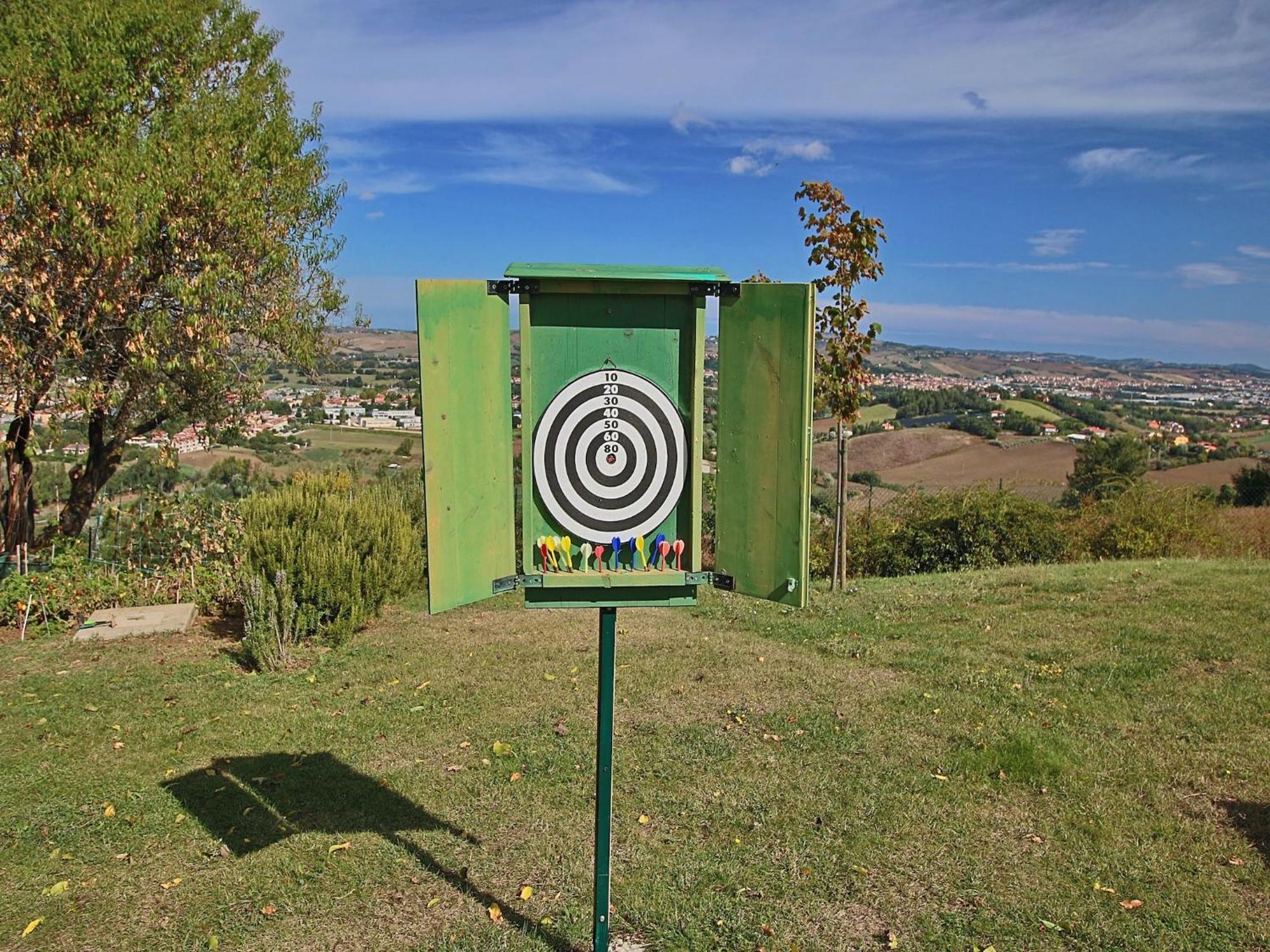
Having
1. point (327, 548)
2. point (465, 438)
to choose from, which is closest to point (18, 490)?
point (327, 548)

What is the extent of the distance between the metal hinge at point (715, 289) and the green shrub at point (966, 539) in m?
11.7

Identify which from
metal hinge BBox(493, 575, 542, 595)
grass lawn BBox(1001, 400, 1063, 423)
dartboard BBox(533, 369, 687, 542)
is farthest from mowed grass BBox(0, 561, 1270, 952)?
grass lawn BBox(1001, 400, 1063, 423)

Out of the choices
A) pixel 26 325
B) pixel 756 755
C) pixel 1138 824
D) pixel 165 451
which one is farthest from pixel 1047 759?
pixel 26 325

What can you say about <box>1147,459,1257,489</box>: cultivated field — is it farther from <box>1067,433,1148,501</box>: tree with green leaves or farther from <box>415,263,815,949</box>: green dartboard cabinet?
<box>415,263,815,949</box>: green dartboard cabinet

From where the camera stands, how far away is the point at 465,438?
341cm

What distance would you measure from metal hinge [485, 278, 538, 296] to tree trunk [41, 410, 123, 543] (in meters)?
9.10

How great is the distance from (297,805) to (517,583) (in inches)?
115

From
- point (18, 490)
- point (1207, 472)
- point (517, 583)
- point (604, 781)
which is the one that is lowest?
point (1207, 472)

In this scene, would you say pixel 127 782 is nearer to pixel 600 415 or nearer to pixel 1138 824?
pixel 600 415

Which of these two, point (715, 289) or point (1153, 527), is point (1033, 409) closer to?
point (1153, 527)

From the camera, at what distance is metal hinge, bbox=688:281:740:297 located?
3.41 m

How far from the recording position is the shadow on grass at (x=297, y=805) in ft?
16.3

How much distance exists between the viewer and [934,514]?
1479 cm

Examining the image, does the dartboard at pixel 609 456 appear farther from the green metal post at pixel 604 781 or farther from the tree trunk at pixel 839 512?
the tree trunk at pixel 839 512
